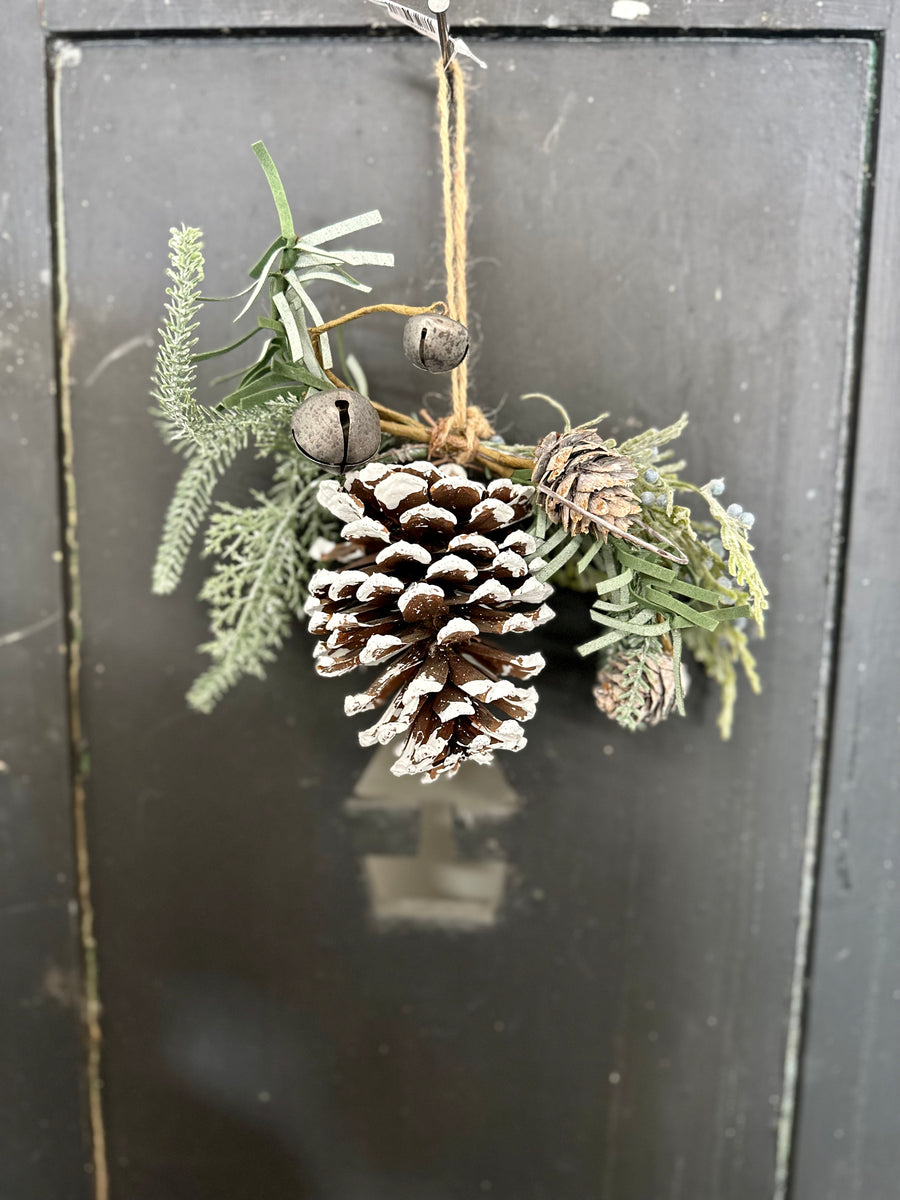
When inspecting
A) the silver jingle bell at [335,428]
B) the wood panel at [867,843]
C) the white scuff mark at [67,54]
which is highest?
the white scuff mark at [67,54]

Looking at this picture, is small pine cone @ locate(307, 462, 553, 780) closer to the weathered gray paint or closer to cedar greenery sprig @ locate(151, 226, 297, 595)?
cedar greenery sprig @ locate(151, 226, 297, 595)

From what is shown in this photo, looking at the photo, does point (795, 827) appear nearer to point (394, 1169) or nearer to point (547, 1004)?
point (547, 1004)

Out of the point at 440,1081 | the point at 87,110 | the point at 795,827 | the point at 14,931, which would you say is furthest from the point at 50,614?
the point at 795,827

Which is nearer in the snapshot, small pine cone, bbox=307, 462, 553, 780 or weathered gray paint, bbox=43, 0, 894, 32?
small pine cone, bbox=307, 462, 553, 780

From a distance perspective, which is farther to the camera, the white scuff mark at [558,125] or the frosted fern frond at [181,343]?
the white scuff mark at [558,125]

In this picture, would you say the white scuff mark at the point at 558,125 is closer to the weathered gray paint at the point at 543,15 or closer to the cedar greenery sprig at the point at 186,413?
the weathered gray paint at the point at 543,15

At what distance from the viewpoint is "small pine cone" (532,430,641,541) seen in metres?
0.33

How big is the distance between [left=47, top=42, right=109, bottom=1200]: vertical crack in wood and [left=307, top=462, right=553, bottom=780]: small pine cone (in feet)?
0.84

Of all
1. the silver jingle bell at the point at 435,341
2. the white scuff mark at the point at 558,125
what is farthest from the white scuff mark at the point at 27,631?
the white scuff mark at the point at 558,125

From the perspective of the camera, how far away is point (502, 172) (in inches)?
18.4

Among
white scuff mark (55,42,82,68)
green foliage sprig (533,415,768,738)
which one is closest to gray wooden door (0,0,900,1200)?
white scuff mark (55,42,82,68)

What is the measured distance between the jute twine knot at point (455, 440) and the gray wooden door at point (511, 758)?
10 cm

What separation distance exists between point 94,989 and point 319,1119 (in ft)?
0.65

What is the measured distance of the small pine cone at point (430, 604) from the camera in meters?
0.33
